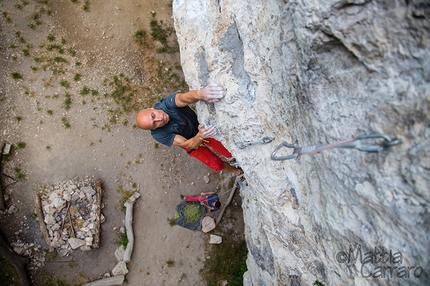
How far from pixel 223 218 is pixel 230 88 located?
15.5 ft

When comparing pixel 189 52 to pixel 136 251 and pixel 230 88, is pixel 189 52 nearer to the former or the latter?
pixel 230 88

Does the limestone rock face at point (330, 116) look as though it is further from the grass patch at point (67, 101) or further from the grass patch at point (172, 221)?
the grass patch at point (67, 101)

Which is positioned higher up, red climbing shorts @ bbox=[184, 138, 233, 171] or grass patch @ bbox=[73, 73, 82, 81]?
grass patch @ bbox=[73, 73, 82, 81]

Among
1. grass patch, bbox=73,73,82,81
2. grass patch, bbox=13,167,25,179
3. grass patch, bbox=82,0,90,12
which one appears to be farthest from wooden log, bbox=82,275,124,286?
grass patch, bbox=82,0,90,12

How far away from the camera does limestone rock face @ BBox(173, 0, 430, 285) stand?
2213 mm

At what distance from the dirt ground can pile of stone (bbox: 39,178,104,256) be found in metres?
0.22

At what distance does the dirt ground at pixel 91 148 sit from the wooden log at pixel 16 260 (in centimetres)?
28

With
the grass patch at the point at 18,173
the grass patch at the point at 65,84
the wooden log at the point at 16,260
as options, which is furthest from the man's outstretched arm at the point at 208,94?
the wooden log at the point at 16,260

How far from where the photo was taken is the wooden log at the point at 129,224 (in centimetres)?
786

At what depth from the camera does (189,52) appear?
4.93 meters

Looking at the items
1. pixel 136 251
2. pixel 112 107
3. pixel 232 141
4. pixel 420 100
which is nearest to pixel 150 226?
pixel 136 251

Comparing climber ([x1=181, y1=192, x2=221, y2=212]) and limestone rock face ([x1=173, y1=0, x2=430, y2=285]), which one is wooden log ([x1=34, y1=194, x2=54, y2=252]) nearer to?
climber ([x1=181, y1=192, x2=221, y2=212])

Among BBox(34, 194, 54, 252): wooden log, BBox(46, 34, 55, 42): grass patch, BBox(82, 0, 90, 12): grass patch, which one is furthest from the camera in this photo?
BBox(82, 0, 90, 12): grass patch

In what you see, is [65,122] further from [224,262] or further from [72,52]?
[224,262]
